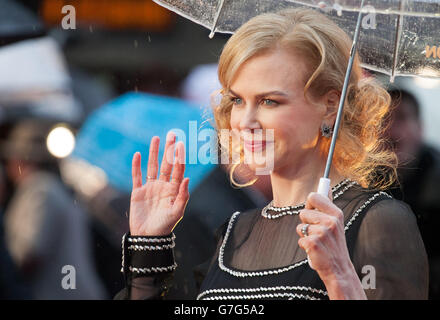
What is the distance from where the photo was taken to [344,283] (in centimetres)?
196

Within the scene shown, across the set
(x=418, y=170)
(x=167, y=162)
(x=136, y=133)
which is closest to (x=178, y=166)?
(x=167, y=162)

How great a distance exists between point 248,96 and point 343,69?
31cm

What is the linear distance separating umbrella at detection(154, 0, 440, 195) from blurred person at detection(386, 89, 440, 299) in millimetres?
483

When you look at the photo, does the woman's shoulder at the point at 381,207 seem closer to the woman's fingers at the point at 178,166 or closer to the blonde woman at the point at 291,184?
the blonde woman at the point at 291,184

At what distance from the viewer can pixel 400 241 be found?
200 cm

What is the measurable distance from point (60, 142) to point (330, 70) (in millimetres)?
2465

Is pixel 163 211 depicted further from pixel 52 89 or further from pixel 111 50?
pixel 52 89

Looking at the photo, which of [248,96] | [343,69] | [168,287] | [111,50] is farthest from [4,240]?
[343,69]

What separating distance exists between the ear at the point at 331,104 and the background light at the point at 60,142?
2.32 meters

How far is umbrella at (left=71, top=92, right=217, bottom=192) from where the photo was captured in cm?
273

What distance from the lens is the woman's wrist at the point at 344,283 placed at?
6.40 feet

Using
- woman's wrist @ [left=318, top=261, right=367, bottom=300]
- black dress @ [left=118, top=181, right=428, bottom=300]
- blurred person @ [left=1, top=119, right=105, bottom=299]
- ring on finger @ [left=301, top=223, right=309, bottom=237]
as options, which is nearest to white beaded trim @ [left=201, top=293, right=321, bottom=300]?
black dress @ [left=118, top=181, right=428, bottom=300]

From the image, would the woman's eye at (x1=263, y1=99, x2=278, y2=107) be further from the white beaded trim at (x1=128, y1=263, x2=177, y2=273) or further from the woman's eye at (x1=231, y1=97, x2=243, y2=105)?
the white beaded trim at (x1=128, y1=263, x2=177, y2=273)

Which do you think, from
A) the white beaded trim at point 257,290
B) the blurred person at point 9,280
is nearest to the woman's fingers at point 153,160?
the white beaded trim at point 257,290
